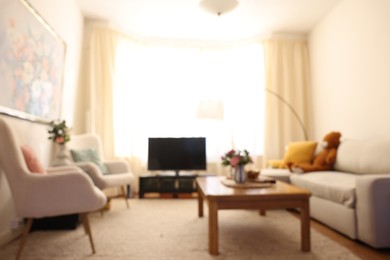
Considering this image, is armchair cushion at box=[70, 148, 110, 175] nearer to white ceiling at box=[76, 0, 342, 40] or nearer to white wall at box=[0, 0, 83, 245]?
white wall at box=[0, 0, 83, 245]

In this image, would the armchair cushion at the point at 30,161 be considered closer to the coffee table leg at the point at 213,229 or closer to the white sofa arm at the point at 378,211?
the coffee table leg at the point at 213,229

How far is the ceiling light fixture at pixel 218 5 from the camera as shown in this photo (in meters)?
3.27

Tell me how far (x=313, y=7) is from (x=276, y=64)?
43.5 inches

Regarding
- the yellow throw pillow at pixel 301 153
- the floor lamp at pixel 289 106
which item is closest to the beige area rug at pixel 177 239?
the yellow throw pillow at pixel 301 153

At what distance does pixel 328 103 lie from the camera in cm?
445

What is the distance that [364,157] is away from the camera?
9.75ft

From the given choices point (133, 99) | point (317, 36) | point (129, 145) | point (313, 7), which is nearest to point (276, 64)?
point (317, 36)

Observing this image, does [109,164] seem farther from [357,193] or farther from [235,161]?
[357,193]

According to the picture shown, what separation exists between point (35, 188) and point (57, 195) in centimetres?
15

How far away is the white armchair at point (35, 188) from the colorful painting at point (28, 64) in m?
0.56

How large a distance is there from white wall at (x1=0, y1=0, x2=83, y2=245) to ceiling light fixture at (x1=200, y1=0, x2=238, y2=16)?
1.79 metres

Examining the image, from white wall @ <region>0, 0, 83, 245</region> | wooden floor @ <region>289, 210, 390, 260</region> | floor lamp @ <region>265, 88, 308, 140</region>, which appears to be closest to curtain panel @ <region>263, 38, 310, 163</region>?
floor lamp @ <region>265, 88, 308, 140</region>

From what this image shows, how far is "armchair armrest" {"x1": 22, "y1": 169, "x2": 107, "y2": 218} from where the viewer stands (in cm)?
189

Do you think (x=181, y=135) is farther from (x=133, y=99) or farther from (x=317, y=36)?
(x=317, y=36)
